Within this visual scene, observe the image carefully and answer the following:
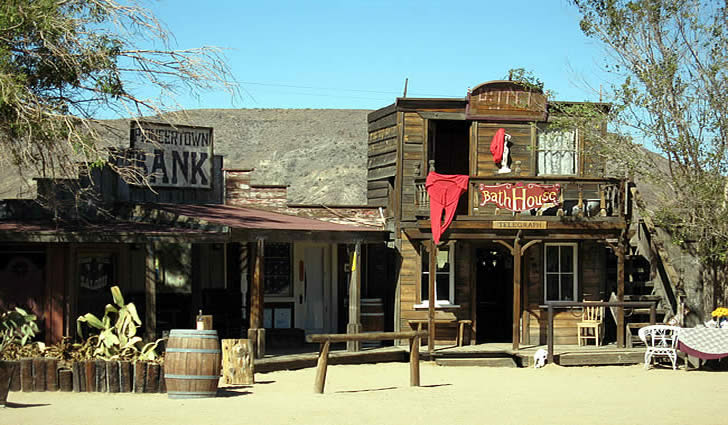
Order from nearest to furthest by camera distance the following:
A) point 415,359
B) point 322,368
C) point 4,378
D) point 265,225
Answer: point 4,378
point 322,368
point 415,359
point 265,225

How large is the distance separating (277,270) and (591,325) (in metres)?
6.57

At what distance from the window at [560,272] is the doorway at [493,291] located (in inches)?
57.2

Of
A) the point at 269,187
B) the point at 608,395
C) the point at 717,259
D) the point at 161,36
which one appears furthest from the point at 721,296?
the point at 161,36

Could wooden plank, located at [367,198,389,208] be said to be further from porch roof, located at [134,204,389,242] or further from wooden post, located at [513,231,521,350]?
wooden post, located at [513,231,521,350]

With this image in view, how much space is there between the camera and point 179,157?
65.1 ft

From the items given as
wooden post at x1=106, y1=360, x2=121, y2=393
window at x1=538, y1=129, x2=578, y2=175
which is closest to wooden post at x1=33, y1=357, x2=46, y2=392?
wooden post at x1=106, y1=360, x2=121, y2=393

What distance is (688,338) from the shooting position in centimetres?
1702

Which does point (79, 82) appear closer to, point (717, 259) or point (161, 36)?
point (161, 36)

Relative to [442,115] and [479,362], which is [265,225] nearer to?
[479,362]

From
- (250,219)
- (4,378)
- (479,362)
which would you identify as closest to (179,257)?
(250,219)

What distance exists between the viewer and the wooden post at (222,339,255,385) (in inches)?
563

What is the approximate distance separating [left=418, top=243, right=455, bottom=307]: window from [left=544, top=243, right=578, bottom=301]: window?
2033 millimetres

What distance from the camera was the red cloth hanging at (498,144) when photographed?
814 inches

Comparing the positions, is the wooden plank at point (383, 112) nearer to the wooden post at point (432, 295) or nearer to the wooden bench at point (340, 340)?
the wooden post at point (432, 295)
